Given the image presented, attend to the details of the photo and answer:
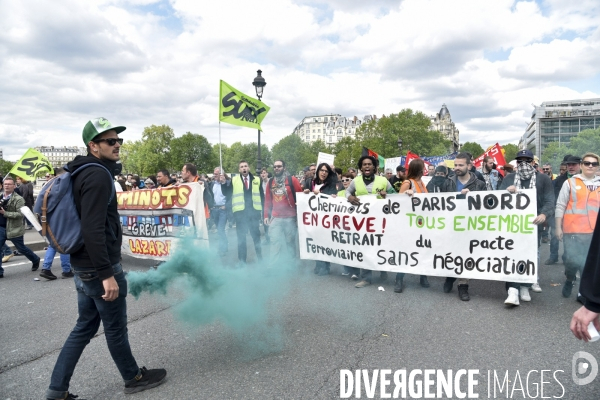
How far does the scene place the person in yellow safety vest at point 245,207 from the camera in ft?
22.9

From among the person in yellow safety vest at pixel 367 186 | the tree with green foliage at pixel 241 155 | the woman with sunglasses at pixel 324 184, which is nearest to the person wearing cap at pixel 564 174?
the person in yellow safety vest at pixel 367 186

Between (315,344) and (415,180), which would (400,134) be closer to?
(415,180)

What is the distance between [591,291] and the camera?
1819mm

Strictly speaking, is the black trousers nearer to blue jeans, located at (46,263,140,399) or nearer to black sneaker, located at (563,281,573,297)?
blue jeans, located at (46,263,140,399)

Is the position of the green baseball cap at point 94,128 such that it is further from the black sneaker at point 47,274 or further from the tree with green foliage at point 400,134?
the tree with green foliage at point 400,134

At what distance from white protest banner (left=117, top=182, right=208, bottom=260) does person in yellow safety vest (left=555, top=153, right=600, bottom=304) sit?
17.5 ft

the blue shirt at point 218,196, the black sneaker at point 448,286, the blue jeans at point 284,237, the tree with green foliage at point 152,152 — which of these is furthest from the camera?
the tree with green foliage at point 152,152

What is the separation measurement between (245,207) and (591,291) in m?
5.75

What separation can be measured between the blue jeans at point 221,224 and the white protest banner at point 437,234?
2.68m

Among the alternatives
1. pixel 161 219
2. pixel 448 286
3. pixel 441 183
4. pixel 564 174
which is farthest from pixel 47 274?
pixel 564 174

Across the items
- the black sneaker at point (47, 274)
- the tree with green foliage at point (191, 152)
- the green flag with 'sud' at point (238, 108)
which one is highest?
the tree with green foliage at point (191, 152)

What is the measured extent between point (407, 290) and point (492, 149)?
8.86 meters

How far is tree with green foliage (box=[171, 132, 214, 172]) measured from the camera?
91.6 meters

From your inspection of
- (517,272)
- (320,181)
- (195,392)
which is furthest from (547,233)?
(195,392)
